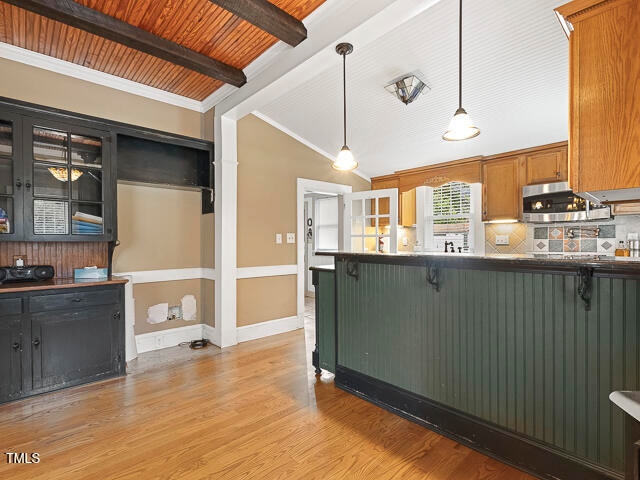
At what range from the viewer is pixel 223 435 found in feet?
6.58

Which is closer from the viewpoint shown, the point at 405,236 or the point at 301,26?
the point at 301,26

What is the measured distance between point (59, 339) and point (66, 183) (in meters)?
1.28

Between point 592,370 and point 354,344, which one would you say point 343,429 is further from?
point 592,370

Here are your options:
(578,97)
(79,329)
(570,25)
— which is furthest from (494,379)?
(79,329)

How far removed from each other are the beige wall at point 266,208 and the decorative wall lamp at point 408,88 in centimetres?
157

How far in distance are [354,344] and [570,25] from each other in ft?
7.20

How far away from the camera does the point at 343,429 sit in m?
2.05

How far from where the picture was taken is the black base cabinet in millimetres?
2395

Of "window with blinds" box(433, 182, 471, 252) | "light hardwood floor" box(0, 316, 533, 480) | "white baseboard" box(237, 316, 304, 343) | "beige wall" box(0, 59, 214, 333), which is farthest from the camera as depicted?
"window with blinds" box(433, 182, 471, 252)

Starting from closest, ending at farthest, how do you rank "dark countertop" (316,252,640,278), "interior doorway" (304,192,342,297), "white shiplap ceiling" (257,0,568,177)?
"dark countertop" (316,252,640,278) → "white shiplap ceiling" (257,0,568,177) → "interior doorway" (304,192,342,297)

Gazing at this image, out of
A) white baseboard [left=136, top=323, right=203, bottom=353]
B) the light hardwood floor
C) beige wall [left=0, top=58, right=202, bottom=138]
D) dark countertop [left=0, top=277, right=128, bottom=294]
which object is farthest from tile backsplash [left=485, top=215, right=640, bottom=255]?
dark countertop [left=0, top=277, right=128, bottom=294]

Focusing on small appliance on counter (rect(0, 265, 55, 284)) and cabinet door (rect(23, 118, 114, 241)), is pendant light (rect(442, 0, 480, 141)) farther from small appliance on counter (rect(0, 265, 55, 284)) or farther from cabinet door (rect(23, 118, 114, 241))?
small appliance on counter (rect(0, 265, 55, 284))

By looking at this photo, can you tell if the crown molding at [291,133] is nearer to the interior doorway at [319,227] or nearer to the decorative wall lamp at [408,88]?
the decorative wall lamp at [408,88]

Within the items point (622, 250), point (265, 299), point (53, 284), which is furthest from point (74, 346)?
point (622, 250)
